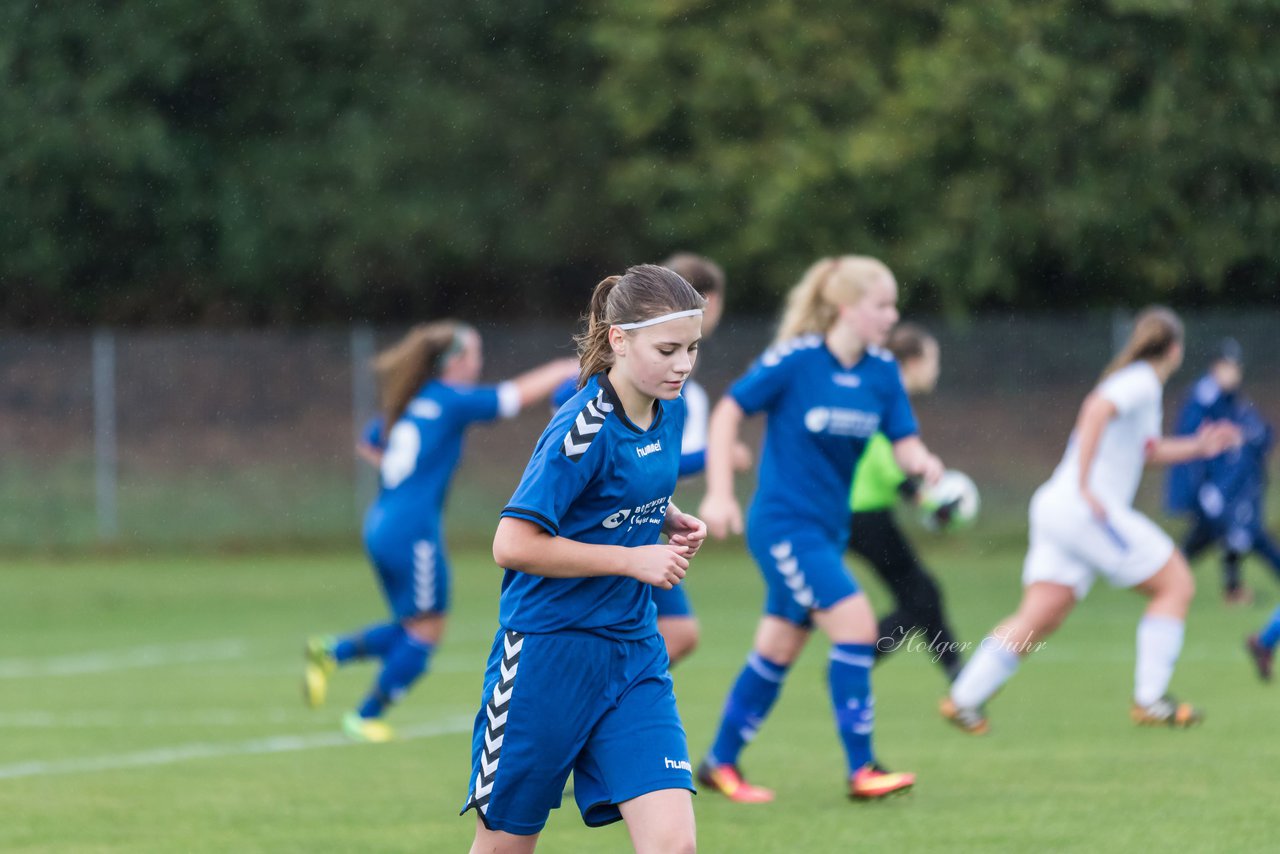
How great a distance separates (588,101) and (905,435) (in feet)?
81.5

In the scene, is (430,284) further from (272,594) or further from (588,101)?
(272,594)

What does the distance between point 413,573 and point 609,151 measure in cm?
2276

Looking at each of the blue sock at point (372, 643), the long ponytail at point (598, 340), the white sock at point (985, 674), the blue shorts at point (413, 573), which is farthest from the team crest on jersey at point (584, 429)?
the blue sock at point (372, 643)

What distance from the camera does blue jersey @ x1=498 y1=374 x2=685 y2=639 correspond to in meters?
4.84

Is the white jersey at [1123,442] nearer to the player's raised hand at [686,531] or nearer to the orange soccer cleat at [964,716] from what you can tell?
the orange soccer cleat at [964,716]

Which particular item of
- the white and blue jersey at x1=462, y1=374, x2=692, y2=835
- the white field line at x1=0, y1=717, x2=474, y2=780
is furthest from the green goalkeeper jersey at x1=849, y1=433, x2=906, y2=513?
the white and blue jersey at x1=462, y1=374, x2=692, y2=835

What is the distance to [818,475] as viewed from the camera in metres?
Result: 7.94

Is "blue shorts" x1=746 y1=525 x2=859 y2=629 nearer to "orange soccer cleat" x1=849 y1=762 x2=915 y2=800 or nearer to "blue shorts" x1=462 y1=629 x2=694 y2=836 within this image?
"orange soccer cleat" x1=849 y1=762 x2=915 y2=800

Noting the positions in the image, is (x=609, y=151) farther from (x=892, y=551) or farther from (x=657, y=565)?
(x=657, y=565)

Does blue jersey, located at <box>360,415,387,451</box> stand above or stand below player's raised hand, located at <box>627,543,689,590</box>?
below

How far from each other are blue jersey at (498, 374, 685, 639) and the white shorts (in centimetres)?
482

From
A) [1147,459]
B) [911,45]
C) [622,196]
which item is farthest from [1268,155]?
[1147,459]

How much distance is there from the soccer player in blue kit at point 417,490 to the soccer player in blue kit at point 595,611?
5.17 meters

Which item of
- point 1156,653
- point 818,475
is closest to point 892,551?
point 1156,653
